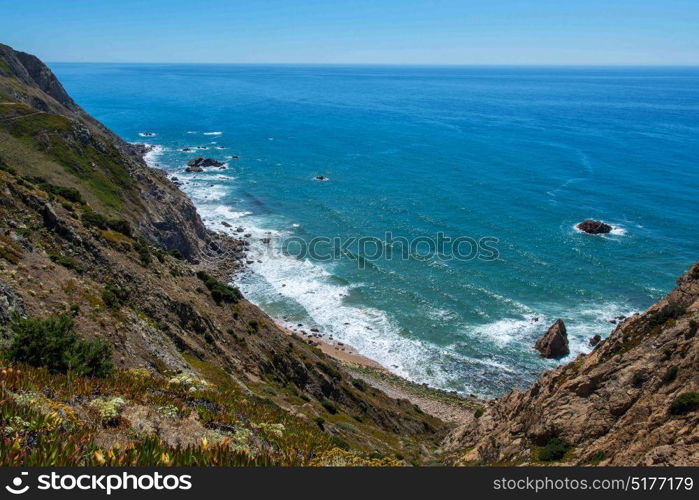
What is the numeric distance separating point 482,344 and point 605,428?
43.2 meters

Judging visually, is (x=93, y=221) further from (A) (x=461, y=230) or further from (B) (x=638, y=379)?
(A) (x=461, y=230)

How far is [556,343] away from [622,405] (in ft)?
135

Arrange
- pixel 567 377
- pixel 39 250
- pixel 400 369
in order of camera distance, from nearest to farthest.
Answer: pixel 567 377, pixel 39 250, pixel 400 369

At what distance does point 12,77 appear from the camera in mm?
98750

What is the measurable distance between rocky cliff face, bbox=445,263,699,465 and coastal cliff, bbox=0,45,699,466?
9 centimetres

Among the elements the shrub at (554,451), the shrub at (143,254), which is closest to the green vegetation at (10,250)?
the shrub at (143,254)

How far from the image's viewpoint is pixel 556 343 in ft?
200

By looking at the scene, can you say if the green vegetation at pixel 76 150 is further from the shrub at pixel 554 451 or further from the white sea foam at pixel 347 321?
the shrub at pixel 554 451

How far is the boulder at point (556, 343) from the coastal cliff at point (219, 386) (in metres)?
13.9

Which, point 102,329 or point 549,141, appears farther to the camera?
point 549,141

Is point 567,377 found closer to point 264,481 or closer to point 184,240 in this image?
point 264,481

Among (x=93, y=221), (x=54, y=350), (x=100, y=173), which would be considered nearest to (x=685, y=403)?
(x=54, y=350)

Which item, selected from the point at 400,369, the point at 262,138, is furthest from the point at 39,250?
the point at 262,138

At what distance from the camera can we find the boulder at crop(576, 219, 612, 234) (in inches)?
3684
